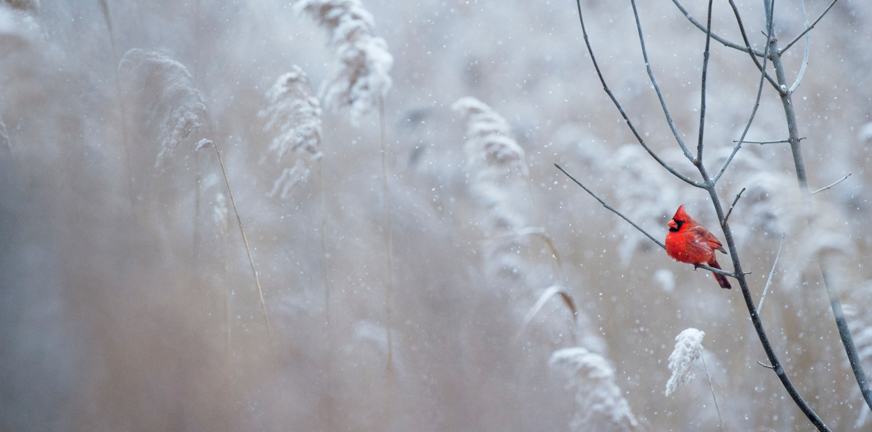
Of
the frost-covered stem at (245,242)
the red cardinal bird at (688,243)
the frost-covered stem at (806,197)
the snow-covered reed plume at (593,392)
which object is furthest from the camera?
the frost-covered stem at (245,242)

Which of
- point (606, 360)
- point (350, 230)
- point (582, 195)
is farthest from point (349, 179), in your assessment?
point (606, 360)

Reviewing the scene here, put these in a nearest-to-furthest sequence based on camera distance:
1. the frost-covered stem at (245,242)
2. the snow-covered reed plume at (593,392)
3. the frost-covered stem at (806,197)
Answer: the frost-covered stem at (806,197) → the snow-covered reed plume at (593,392) → the frost-covered stem at (245,242)

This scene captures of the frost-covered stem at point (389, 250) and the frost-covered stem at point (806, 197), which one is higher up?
the frost-covered stem at point (389, 250)

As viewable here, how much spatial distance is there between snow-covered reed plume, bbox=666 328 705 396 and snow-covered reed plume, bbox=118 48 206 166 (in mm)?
1056

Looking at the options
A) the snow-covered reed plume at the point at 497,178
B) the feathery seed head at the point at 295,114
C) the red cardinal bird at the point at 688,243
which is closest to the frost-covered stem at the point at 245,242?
the feathery seed head at the point at 295,114

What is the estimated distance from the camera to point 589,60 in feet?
3.28

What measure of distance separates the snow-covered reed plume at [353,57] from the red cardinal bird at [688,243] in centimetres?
60

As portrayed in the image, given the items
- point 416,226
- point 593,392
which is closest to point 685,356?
point 593,392

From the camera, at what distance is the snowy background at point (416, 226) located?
0.96 metres

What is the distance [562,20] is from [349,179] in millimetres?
534

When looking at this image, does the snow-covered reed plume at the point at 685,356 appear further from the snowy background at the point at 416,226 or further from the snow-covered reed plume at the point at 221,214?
the snow-covered reed plume at the point at 221,214

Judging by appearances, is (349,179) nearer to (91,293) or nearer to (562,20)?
(562,20)

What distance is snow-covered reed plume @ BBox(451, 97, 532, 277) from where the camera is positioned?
1020mm

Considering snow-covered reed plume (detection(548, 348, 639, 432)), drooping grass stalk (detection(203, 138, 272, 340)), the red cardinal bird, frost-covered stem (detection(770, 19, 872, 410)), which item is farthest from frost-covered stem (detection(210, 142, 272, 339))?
frost-covered stem (detection(770, 19, 872, 410))
